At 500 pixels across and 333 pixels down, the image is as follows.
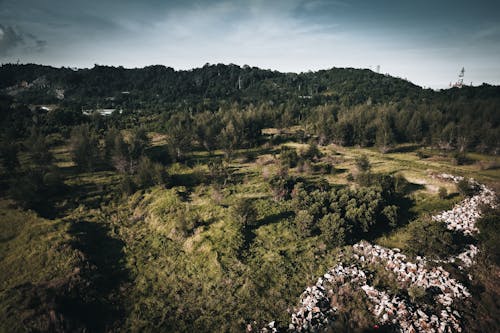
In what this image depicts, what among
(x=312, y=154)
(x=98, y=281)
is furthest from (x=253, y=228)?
(x=312, y=154)

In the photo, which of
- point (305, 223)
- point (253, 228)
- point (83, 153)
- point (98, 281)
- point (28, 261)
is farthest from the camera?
point (83, 153)

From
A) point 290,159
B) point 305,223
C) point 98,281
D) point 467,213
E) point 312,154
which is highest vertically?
point 312,154

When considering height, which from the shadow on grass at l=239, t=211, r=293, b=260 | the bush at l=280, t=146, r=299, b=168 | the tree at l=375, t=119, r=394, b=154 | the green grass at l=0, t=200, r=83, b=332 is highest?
the tree at l=375, t=119, r=394, b=154

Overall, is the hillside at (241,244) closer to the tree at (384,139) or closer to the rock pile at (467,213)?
the rock pile at (467,213)

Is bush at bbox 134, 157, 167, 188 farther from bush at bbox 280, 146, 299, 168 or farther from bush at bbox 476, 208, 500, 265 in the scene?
bush at bbox 476, 208, 500, 265

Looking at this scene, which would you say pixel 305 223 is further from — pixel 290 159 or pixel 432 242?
pixel 290 159

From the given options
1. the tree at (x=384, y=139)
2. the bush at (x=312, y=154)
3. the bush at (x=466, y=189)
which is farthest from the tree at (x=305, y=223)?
the tree at (x=384, y=139)

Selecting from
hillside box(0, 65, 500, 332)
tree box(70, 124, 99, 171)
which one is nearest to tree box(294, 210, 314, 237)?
hillside box(0, 65, 500, 332)

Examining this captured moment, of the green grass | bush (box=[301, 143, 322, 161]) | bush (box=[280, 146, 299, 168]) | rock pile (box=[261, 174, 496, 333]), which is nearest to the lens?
rock pile (box=[261, 174, 496, 333])

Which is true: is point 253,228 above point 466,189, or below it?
below

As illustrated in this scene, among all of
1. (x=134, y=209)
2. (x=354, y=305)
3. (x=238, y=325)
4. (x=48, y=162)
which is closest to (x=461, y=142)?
(x=354, y=305)

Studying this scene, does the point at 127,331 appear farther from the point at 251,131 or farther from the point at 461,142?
the point at 461,142
